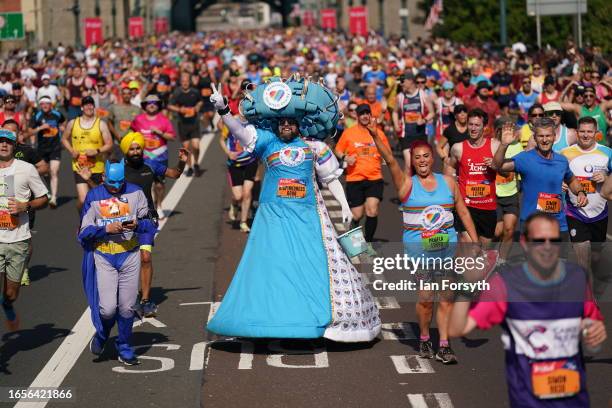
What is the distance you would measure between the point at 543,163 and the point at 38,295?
553cm

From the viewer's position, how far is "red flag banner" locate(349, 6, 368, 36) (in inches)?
3452

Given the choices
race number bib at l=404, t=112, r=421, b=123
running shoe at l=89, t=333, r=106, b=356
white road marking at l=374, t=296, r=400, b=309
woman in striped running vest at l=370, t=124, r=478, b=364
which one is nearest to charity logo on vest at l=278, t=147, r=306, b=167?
woman in striped running vest at l=370, t=124, r=478, b=364

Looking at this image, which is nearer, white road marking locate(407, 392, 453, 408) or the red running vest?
white road marking locate(407, 392, 453, 408)

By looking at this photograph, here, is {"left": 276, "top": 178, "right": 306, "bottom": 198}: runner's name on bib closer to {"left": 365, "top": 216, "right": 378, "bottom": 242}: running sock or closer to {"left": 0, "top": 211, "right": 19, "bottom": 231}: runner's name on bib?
{"left": 0, "top": 211, "right": 19, "bottom": 231}: runner's name on bib

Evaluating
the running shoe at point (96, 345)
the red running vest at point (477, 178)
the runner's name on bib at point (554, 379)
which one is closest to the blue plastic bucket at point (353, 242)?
the running shoe at point (96, 345)

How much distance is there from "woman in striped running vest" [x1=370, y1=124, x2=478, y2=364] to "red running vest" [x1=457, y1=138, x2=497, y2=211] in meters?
2.78

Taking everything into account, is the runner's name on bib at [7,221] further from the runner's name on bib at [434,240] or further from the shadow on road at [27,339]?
the runner's name on bib at [434,240]

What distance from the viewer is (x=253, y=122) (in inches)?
459

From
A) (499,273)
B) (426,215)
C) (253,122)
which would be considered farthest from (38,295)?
(499,273)

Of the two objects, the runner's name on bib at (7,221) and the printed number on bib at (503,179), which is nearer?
the runner's name on bib at (7,221)

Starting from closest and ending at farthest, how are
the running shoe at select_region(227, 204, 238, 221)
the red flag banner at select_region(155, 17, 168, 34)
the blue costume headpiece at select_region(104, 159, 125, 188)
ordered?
the blue costume headpiece at select_region(104, 159, 125, 188)
the running shoe at select_region(227, 204, 238, 221)
the red flag banner at select_region(155, 17, 168, 34)

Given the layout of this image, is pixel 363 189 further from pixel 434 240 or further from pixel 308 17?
pixel 308 17

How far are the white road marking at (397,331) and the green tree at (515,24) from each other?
27.7m

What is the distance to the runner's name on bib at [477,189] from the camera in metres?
13.4
